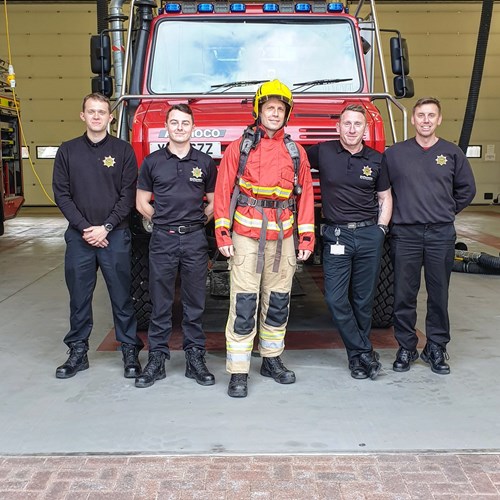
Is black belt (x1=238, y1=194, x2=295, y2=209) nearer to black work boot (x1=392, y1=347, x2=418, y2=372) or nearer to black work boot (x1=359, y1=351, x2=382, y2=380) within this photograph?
black work boot (x1=359, y1=351, x2=382, y2=380)

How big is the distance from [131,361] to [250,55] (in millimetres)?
2585

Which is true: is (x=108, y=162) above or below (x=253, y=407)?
above

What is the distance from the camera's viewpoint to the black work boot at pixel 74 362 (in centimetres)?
446

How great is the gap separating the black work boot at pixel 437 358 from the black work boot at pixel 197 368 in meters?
1.47

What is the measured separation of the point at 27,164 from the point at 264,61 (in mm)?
13437

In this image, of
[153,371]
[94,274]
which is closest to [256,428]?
[153,371]

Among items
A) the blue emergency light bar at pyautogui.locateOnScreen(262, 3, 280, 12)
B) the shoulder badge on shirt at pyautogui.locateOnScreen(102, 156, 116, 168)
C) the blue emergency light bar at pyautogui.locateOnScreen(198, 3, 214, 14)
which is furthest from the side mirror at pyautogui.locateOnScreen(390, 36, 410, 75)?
the shoulder badge on shirt at pyautogui.locateOnScreen(102, 156, 116, 168)

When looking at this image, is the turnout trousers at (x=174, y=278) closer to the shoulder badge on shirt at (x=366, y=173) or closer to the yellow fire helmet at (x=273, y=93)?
the yellow fire helmet at (x=273, y=93)

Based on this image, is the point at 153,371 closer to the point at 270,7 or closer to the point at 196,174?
the point at 196,174

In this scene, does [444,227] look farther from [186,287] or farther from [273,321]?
[186,287]

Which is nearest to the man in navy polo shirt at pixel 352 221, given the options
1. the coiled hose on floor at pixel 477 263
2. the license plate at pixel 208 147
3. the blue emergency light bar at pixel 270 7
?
the license plate at pixel 208 147

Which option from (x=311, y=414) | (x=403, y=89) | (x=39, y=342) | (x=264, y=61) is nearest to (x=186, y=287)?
(x=311, y=414)

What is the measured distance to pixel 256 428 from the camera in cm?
364

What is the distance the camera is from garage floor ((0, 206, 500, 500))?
9.98 ft
